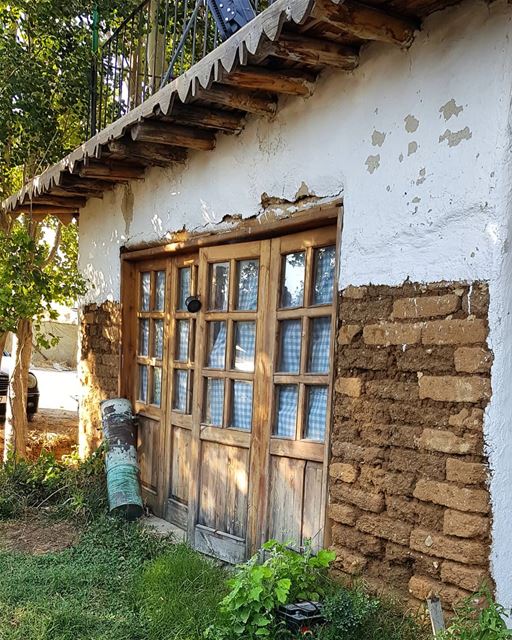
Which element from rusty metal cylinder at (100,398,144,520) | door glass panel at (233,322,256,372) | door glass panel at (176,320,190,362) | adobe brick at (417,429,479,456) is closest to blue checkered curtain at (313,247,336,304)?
door glass panel at (233,322,256,372)

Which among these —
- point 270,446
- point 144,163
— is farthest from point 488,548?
point 144,163

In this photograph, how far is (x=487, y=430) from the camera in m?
2.70

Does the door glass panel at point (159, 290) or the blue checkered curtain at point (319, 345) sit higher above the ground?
the door glass panel at point (159, 290)

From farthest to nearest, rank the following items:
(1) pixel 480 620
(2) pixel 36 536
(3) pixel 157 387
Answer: (3) pixel 157 387 < (2) pixel 36 536 < (1) pixel 480 620

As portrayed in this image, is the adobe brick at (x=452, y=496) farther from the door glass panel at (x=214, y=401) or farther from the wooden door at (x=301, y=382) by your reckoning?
the door glass panel at (x=214, y=401)

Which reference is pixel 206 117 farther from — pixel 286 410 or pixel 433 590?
pixel 433 590

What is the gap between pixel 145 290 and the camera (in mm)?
5641

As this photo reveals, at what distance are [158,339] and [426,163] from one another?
3085 millimetres

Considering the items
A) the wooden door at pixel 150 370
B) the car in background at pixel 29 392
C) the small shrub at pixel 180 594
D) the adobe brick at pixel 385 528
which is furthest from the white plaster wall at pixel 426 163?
the car in background at pixel 29 392

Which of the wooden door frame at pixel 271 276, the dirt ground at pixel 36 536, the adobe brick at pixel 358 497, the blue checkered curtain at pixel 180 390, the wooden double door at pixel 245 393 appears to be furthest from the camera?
the blue checkered curtain at pixel 180 390

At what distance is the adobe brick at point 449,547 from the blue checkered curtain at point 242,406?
1495mm

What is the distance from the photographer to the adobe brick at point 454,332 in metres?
2.74

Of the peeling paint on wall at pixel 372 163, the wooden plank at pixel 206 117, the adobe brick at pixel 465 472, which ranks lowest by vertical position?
the adobe brick at pixel 465 472

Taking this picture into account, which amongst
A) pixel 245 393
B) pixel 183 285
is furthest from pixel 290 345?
pixel 183 285
